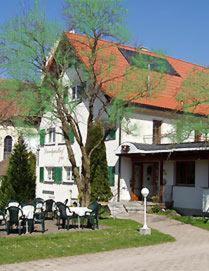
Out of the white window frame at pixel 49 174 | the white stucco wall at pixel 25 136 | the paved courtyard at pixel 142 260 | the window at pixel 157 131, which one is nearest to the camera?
the paved courtyard at pixel 142 260

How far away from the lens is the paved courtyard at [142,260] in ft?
35.0

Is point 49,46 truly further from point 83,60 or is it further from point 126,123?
point 126,123

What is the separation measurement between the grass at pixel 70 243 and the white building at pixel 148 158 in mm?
6924

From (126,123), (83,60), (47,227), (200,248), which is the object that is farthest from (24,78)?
(200,248)

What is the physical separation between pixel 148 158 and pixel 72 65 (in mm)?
7174

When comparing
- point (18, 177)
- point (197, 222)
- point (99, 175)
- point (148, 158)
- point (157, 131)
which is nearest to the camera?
point (197, 222)

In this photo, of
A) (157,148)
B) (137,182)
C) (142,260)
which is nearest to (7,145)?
(137,182)

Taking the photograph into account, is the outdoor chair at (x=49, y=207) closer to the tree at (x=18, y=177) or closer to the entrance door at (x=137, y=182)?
the entrance door at (x=137, y=182)

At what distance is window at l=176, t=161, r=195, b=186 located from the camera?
25.6 metres

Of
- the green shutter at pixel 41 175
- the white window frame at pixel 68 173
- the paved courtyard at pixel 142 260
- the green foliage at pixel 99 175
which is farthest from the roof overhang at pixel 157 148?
the green shutter at pixel 41 175

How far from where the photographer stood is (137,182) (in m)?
28.8

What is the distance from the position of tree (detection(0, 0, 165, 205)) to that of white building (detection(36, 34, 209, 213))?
2.55 feet

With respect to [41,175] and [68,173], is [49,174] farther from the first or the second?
[68,173]

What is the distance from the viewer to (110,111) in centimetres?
2298
